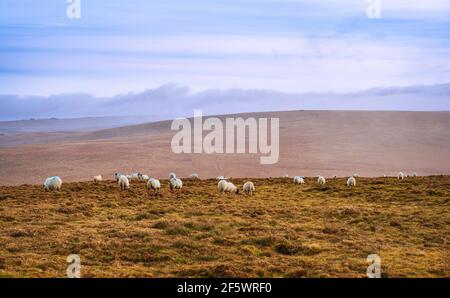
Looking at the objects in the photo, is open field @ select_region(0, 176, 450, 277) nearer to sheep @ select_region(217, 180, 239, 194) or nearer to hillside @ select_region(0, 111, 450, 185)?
sheep @ select_region(217, 180, 239, 194)

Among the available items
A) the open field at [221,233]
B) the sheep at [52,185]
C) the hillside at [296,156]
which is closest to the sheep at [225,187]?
the open field at [221,233]

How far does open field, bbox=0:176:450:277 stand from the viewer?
13523 millimetres

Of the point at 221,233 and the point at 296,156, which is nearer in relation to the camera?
the point at 221,233

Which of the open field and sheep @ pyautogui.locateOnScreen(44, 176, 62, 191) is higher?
sheep @ pyautogui.locateOnScreen(44, 176, 62, 191)

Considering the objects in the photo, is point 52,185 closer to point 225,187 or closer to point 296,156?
point 225,187

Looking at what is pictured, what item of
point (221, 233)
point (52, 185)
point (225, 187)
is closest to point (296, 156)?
point (225, 187)

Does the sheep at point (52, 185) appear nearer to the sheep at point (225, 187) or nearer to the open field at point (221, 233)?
the open field at point (221, 233)

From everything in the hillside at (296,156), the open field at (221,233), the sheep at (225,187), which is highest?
the hillside at (296,156)

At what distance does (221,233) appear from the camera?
17766 mm

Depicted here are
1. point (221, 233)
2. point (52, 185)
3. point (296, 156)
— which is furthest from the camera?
point (296, 156)

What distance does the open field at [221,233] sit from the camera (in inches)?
532

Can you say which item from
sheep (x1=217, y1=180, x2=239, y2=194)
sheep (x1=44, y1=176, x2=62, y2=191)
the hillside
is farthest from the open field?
the hillside

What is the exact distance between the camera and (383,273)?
12938 millimetres

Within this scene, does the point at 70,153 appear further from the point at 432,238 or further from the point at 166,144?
the point at 432,238
